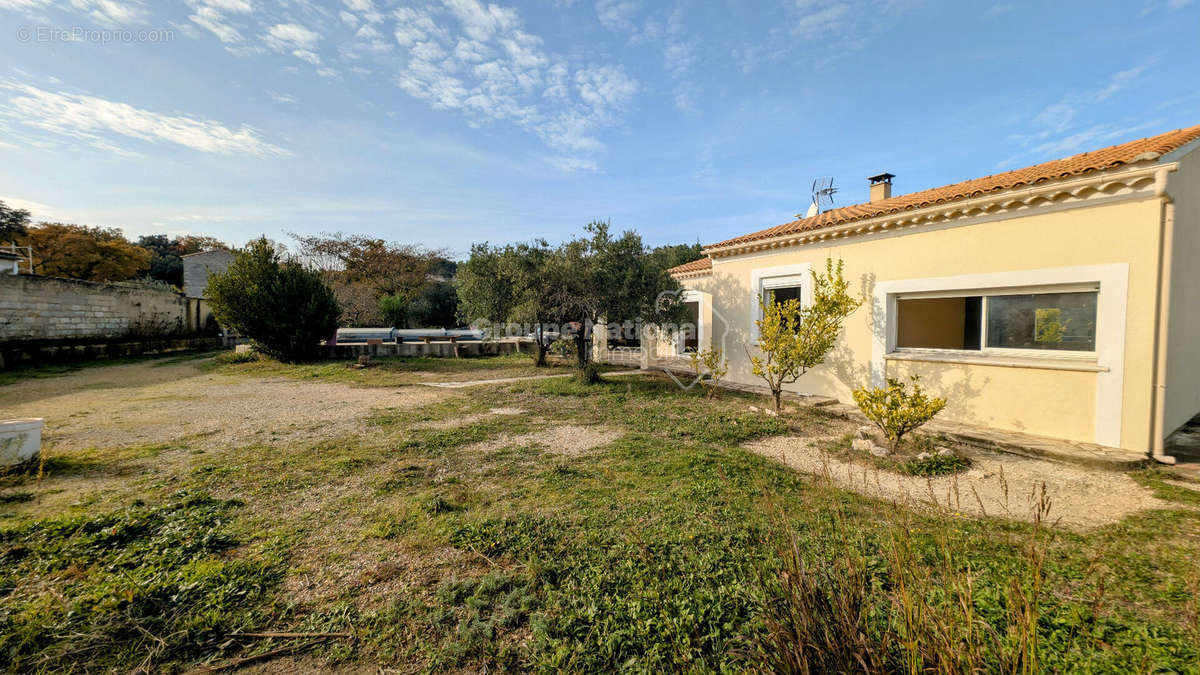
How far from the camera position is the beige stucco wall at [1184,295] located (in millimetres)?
5480

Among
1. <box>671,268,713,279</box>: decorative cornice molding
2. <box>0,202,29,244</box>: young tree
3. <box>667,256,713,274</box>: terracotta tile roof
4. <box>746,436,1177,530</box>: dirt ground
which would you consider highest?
<box>0,202,29,244</box>: young tree

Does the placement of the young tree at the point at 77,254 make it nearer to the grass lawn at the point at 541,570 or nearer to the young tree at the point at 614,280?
the grass lawn at the point at 541,570

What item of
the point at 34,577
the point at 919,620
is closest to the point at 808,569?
the point at 919,620

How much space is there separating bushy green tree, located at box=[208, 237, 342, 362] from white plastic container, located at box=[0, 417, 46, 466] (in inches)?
425

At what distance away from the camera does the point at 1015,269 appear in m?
6.31

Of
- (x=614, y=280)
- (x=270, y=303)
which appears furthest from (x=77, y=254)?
(x=614, y=280)

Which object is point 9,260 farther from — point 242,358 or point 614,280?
point 614,280

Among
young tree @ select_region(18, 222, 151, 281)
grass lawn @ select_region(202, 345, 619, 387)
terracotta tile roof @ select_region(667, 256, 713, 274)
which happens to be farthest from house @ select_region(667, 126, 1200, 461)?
young tree @ select_region(18, 222, 151, 281)

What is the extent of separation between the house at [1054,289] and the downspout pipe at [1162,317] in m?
0.01

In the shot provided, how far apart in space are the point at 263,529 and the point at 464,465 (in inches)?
79.4

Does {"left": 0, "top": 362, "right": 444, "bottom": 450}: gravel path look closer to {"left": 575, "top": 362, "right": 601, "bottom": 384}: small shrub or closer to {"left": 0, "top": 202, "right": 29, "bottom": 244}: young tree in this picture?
{"left": 575, "top": 362, "right": 601, "bottom": 384}: small shrub

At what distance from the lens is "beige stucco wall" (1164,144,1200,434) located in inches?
216

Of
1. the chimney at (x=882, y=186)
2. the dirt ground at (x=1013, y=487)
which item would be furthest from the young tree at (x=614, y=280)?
the chimney at (x=882, y=186)

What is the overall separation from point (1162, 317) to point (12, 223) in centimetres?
4872
